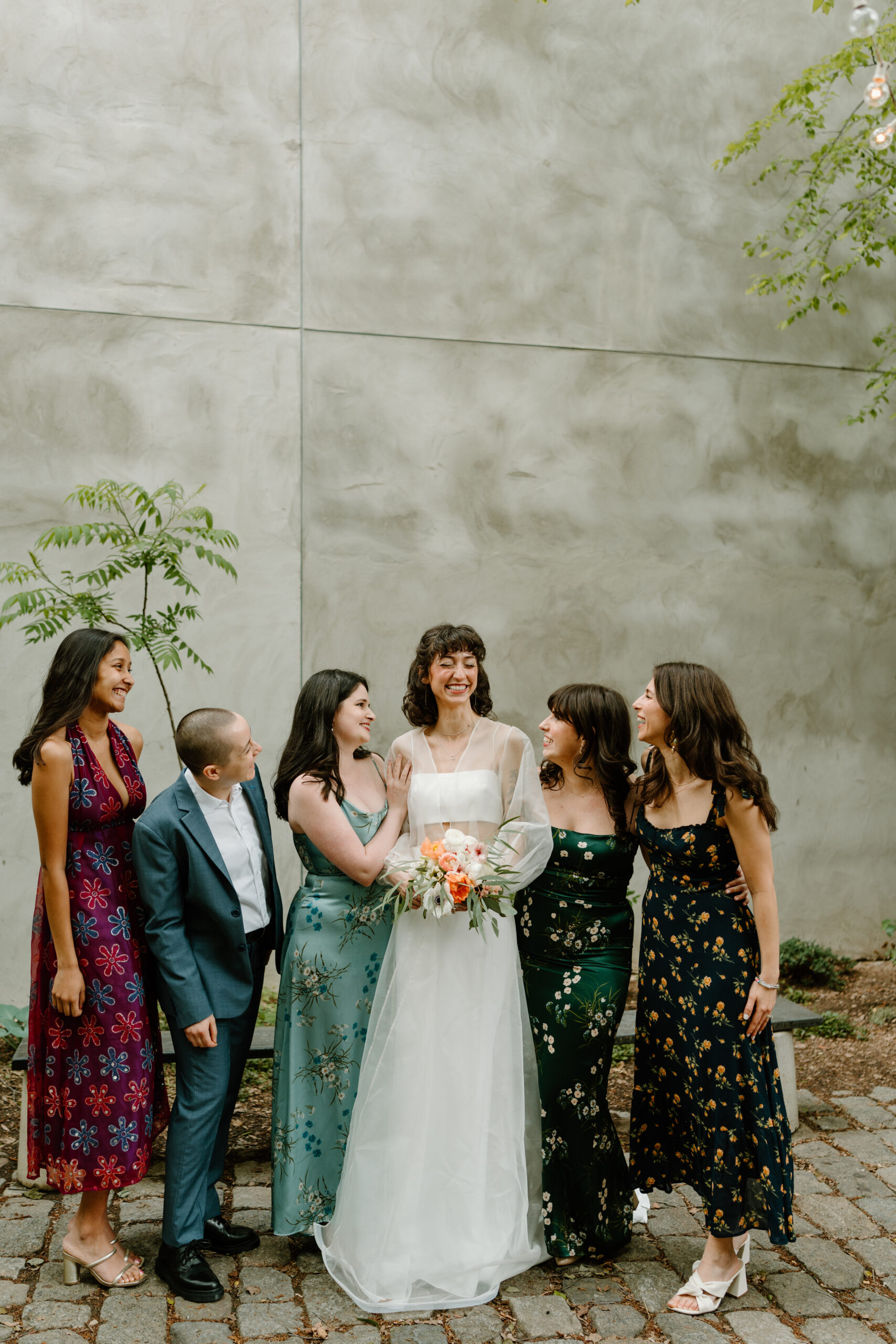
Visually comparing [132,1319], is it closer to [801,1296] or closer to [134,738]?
[134,738]

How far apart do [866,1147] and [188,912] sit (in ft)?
10.7

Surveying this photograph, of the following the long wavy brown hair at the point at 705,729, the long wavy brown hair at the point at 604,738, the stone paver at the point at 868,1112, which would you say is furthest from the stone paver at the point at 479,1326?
the stone paver at the point at 868,1112

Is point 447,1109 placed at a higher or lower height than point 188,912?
lower

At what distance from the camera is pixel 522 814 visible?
12.3 feet

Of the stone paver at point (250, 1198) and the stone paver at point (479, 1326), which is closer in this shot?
the stone paver at point (479, 1326)

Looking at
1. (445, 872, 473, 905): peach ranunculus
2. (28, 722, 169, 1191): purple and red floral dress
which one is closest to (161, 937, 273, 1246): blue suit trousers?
(28, 722, 169, 1191): purple and red floral dress

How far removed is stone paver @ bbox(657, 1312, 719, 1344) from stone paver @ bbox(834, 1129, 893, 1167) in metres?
1.59

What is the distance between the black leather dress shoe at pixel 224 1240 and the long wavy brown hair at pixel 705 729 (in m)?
2.15

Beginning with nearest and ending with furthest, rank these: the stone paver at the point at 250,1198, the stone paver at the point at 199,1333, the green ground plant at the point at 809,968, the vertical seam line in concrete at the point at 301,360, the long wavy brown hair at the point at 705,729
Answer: the stone paver at the point at 199,1333
the long wavy brown hair at the point at 705,729
the stone paver at the point at 250,1198
the vertical seam line in concrete at the point at 301,360
the green ground plant at the point at 809,968

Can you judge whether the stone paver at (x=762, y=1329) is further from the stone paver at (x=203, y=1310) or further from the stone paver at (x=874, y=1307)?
the stone paver at (x=203, y=1310)

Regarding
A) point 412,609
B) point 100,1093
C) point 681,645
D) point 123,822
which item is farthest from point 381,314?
point 100,1093

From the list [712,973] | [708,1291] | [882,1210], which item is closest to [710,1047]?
[712,973]

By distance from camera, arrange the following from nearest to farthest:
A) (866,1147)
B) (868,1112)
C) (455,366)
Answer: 1. (866,1147)
2. (868,1112)
3. (455,366)

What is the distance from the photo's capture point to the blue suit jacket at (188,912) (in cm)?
351
